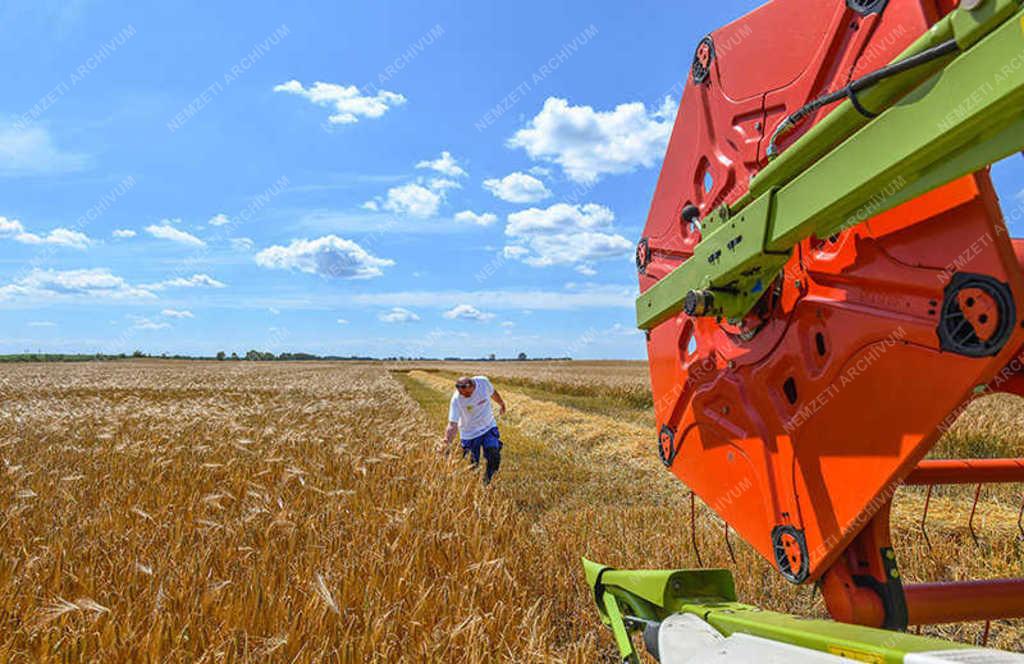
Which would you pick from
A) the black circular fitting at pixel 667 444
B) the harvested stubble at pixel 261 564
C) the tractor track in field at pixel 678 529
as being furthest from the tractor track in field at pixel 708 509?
the harvested stubble at pixel 261 564

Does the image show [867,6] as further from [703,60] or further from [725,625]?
[725,625]

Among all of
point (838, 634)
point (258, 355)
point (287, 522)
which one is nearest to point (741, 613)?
point (838, 634)

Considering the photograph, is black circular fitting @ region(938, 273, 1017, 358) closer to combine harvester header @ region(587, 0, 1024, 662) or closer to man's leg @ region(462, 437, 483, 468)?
combine harvester header @ region(587, 0, 1024, 662)

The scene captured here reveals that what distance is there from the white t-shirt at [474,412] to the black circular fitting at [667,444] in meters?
3.97

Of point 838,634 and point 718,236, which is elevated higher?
point 718,236

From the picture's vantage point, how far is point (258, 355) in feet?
385

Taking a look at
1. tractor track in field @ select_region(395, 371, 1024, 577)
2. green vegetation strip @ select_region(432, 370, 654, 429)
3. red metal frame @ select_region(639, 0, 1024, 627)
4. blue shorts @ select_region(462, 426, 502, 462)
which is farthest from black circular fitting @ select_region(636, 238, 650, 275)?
green vegetation strip @ select_region(432, 370, 654, 429)

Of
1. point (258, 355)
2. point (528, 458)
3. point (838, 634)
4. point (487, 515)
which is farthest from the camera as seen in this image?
point (258, 355)

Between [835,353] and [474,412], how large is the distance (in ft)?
17.6

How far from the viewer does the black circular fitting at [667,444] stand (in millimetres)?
3154

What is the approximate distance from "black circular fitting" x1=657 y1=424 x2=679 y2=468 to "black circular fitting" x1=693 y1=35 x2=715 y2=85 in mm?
1846

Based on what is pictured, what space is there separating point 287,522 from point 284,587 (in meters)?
0.85

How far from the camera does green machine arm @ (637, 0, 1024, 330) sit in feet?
4.40

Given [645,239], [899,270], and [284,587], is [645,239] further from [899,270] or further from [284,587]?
[284,587]
